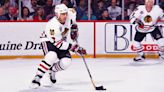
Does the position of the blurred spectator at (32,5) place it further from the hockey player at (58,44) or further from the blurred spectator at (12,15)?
the hockey player at (58,44)

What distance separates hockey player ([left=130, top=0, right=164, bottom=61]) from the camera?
756 centimetres

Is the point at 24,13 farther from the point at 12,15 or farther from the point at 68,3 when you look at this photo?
the point at 68,3

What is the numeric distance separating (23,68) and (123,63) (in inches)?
62.1

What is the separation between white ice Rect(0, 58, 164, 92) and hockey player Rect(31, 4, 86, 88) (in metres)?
0.23

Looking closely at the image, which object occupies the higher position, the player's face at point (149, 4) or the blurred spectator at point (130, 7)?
the player's face at point (149, 4)

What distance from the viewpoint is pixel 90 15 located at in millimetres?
8617

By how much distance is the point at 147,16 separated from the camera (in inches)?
302

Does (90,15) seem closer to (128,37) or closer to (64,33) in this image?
(128,37)

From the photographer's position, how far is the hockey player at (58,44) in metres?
5.13

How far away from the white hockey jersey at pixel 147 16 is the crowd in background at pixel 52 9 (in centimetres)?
98

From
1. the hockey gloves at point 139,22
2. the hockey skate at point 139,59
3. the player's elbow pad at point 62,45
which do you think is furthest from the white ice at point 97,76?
the hockey gloves at point 139,22

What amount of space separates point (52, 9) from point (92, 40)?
37.1 inches

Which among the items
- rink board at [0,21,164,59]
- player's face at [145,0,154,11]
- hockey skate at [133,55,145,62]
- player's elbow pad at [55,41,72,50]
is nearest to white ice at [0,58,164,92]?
hockey skate at [133,55,145,62]

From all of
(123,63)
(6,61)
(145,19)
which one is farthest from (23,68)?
(145,19)
